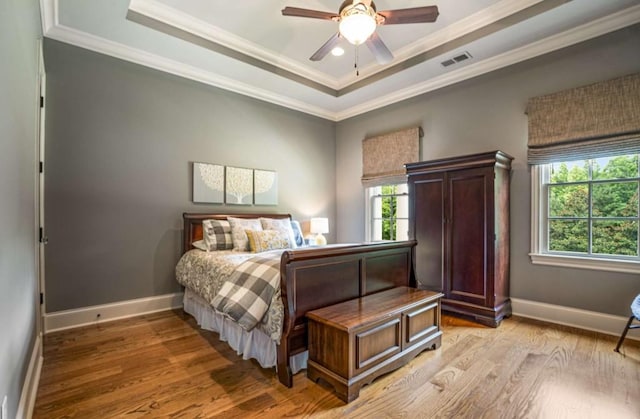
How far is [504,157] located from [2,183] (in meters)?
3.98

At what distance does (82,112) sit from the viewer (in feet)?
10.4

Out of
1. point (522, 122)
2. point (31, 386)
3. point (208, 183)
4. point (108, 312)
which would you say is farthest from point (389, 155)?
point (31, 386)

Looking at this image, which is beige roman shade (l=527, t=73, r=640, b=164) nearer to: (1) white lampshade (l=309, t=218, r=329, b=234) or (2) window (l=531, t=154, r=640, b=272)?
(2) window (l=531, t=154, r=640, b=272)

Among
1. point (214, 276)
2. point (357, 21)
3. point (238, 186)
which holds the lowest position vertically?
point (214, 276)

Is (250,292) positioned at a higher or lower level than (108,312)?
higher

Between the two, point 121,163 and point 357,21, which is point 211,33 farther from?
point 357,21

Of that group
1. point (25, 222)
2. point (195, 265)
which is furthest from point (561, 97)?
point (25, 222)

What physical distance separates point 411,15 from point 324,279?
2173 millimetres

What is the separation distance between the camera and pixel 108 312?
10.8ft

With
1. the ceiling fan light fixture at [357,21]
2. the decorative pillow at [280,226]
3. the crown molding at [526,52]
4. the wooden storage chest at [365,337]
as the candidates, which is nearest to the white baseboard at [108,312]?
the decorative pillow at [280,226]

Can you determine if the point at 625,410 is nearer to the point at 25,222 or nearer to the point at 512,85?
the point at 512,85

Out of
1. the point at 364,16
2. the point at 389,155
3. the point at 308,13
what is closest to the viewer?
the point at 364,16

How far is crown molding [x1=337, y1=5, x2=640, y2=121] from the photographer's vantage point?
2.80 m

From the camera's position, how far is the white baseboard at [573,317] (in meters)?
2.84
